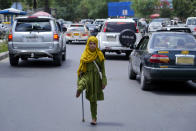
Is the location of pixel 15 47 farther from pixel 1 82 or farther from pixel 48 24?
pixel 1 82

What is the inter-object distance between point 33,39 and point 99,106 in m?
7.85

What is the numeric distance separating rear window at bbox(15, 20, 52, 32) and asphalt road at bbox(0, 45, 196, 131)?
3032mm

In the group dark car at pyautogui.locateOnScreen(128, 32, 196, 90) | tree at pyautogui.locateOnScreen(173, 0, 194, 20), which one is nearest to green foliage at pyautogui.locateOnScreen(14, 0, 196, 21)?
tree at pyautogui.locateOnScreen(173, 0, 194, 20)

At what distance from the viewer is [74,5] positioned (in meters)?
115

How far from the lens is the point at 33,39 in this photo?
1645 cm

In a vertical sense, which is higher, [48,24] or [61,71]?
[48,24]

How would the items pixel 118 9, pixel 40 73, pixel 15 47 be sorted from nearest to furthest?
1. pixel 40 73
2. pixel 15 47
3. pixel 118 9

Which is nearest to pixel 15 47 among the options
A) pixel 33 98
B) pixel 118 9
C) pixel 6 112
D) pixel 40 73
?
pixel 40 73

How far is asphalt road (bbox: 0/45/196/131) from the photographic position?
24.5 feet

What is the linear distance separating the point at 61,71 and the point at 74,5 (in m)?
100

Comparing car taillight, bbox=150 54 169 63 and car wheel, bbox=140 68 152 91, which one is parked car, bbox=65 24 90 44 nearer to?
car wheel, bbox=140 68 152 91

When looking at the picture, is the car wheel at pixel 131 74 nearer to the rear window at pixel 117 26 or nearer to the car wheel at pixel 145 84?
the car wheel at pixel 145 84

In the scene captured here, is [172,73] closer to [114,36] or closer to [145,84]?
[145,84]

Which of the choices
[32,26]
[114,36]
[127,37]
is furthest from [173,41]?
[114,36]
